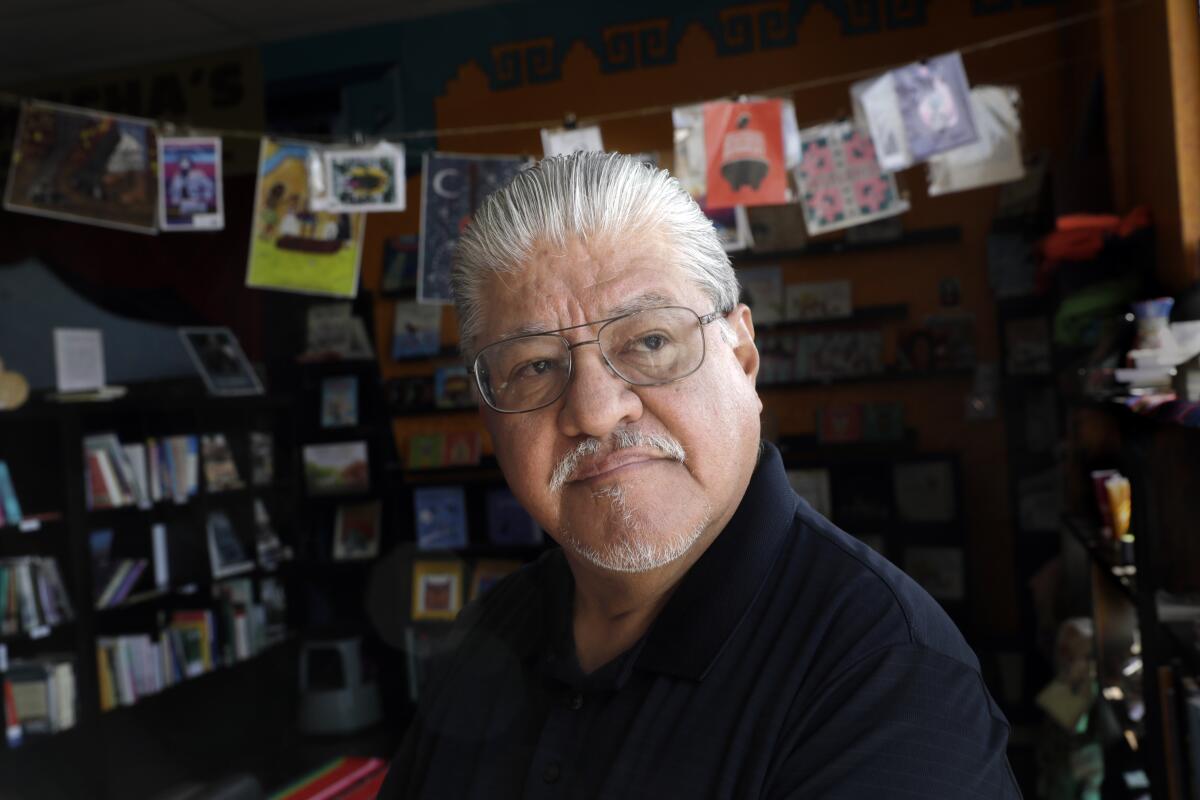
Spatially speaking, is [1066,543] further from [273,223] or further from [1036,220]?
[273,223]

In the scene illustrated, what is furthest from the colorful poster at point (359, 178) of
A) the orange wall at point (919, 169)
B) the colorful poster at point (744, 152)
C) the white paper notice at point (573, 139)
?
the orange wall at point (919, 169)

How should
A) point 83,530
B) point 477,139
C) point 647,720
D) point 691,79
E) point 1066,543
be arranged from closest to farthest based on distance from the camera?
point 647,720, point 1066,543, point 83,530, point 691,79, point 477,139

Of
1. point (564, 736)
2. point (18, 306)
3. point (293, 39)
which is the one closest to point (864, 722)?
point (564, 736)

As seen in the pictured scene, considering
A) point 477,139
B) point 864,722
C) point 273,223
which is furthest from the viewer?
point 477,139

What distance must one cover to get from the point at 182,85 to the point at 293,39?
0.70m

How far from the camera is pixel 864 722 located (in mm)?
723

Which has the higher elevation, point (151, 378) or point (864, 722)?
point (151, 378)

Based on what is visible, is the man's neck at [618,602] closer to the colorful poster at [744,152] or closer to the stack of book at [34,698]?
the colorful poster at [744,152]

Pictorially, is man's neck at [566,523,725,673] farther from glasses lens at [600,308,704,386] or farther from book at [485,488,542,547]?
book at [485,488,542,547]

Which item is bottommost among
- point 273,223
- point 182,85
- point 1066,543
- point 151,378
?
point 1066,543

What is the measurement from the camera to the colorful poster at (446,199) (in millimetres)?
3287

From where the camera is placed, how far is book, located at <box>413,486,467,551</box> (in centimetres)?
511

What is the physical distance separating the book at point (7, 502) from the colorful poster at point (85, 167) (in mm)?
1203

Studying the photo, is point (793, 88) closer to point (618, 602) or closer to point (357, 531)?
point (618, 602)
